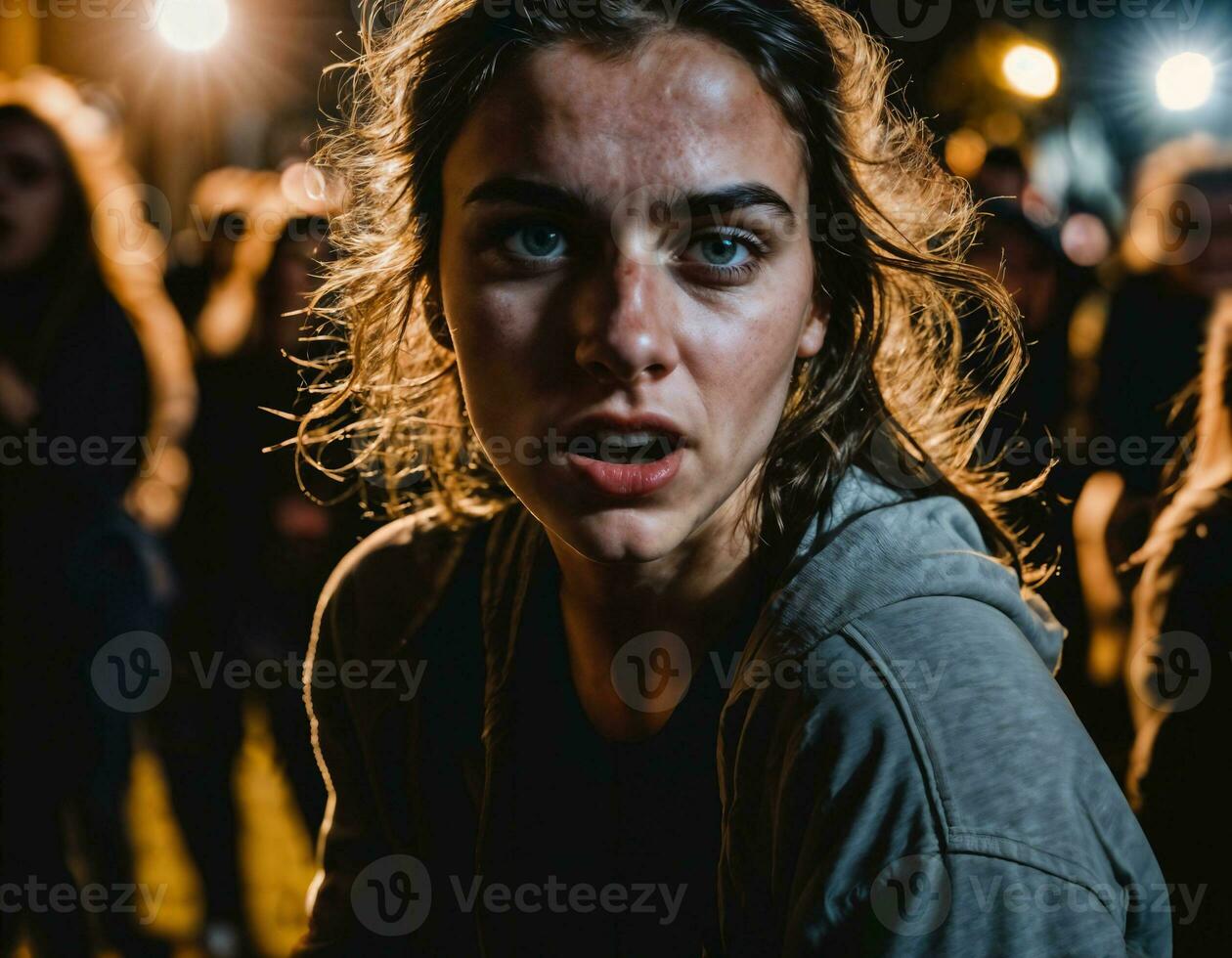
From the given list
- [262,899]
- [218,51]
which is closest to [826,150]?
[262,899]

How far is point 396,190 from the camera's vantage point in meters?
1.72

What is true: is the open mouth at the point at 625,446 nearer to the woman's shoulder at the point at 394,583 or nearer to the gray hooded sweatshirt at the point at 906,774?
the gray hooded sweatshirt at the point at 906,774

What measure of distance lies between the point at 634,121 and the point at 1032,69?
20.1ft

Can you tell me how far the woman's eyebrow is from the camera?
50.6 inches

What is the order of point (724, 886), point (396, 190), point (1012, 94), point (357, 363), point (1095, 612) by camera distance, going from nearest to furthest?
1. point (724, 886)
2. point (396, 190)
3. point (357, 363)
4. point (1095, 612)
5. point (1012, 94)

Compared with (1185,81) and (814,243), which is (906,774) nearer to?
(814,243)

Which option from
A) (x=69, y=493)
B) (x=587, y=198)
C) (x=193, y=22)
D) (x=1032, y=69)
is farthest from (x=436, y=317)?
(x=193, y=22)

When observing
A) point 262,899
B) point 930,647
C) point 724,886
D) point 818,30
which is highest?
point 818,30

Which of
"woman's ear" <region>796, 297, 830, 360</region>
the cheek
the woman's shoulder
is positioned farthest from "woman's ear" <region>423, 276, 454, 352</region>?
"woman's ear" <region>796, 297, 830, 360</region>

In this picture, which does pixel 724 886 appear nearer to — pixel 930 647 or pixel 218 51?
pixel 930 647

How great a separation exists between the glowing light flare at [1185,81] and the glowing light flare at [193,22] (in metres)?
7.39

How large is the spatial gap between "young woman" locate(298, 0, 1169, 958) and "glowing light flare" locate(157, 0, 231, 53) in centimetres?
735

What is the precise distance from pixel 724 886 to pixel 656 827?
201mm

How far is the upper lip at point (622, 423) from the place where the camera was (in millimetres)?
1266
